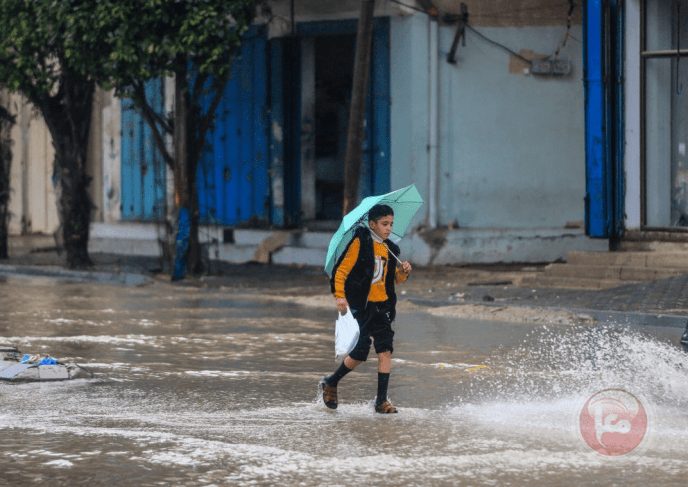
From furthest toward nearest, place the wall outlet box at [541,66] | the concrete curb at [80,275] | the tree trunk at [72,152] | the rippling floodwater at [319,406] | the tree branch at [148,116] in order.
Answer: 1. the wall outlet box at [541,66]
2. the tree trunk at [72,152]
3. the concrete curb at [80,275]
4. the tree branch at [148,116]
5. the rippling floodwater at [319,406]

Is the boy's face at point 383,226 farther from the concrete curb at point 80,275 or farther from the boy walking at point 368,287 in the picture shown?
the concrete curb at point 80,275

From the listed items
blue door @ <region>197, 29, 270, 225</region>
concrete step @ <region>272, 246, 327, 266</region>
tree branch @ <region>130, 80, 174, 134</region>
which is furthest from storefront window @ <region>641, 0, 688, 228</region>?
blue door @ <region>197, 29, 270, 225</region>

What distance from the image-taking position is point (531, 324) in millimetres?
12398

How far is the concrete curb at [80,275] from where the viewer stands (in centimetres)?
1852

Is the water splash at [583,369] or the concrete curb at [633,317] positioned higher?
the concrete curb at [633,317]

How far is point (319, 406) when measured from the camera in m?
7.48

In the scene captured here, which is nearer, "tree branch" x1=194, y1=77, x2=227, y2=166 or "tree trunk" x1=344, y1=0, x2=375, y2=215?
"tree trunk" x1=344, y1=0, x2=375, y2=215

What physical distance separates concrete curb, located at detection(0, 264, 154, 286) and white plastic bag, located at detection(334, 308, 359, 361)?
11323 mm

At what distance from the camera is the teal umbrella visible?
7.35 meters

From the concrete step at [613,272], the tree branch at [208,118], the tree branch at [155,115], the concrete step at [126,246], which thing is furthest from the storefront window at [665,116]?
the concrete step at [126,246]

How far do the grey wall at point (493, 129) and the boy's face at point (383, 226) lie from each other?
12.8 metres

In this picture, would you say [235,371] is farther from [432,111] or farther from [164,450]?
[432,111]

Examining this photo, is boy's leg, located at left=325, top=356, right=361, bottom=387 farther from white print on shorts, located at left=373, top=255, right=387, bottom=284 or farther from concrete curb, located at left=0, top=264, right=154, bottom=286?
concrete curb, located at left=0, top=264, right=154, bottom=286

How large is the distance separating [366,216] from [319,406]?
4.57 feet
